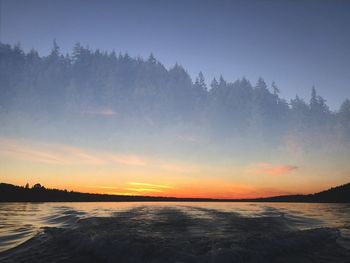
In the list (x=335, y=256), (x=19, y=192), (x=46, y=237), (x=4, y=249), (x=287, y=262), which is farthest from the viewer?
(x=19, y=192)

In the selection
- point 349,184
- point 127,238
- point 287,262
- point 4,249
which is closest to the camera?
point 287,262

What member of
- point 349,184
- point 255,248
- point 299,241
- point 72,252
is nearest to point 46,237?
point 72,252

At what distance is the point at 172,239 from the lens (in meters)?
10.6

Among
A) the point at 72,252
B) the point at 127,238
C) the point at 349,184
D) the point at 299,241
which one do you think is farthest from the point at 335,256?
the point at 349,184

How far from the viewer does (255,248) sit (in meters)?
9.00

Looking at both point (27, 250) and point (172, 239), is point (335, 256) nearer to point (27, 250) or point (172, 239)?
point (172, 239)

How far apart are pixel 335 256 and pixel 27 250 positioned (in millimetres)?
9658

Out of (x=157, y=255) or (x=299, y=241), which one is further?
(x=299, y=241)

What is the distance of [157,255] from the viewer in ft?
26.8

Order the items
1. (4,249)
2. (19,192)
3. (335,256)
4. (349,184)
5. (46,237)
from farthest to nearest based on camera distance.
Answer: (349,184) → (19,192) → (46,237) → (4,249) → (335,256)

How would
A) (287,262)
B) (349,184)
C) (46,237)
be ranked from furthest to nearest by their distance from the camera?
1. (349,184)
2. (46,237)
3. (287,262)

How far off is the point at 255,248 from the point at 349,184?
6797 inches

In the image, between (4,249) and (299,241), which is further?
(299,241)

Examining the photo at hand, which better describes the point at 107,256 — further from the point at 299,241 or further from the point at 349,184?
the point at 349,184
